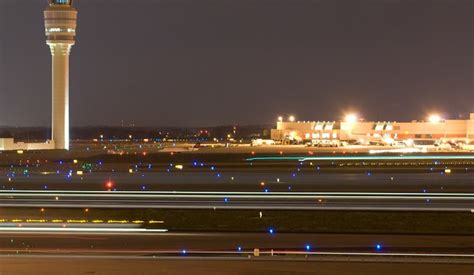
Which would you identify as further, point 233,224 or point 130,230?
point 233,224

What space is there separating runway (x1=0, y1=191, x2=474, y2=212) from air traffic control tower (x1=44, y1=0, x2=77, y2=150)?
8982cm

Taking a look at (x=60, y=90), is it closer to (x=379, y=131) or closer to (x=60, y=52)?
(x=60, y=52)

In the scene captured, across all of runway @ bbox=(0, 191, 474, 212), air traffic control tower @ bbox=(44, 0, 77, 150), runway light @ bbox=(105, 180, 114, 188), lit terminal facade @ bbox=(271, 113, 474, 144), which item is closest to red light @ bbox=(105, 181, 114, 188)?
runway light @ bbox=(105, 180, 114, 188)

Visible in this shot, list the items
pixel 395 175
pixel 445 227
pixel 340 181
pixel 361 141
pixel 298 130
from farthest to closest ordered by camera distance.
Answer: pixel 298 130
pixel 361 141
pixel 395 175
pixel 340 181
pixel 445 227

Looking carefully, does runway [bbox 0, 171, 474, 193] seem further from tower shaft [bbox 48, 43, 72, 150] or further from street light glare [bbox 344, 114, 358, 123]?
street light glare [bbox 344, 114, 358, 123]

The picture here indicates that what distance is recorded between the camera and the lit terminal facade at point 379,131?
168250 millimetres

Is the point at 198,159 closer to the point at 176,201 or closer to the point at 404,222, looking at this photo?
the point at 176,201

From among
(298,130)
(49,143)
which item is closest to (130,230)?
(49,143)

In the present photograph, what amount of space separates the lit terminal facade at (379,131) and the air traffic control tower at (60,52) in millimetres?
44738

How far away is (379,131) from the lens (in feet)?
585

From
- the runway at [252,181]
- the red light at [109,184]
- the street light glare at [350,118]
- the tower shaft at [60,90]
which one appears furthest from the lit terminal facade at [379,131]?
the red light at [109,184]

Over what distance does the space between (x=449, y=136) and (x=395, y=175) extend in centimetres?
9655

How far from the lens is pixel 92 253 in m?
32.1

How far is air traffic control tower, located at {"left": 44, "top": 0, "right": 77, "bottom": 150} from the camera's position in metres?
145
